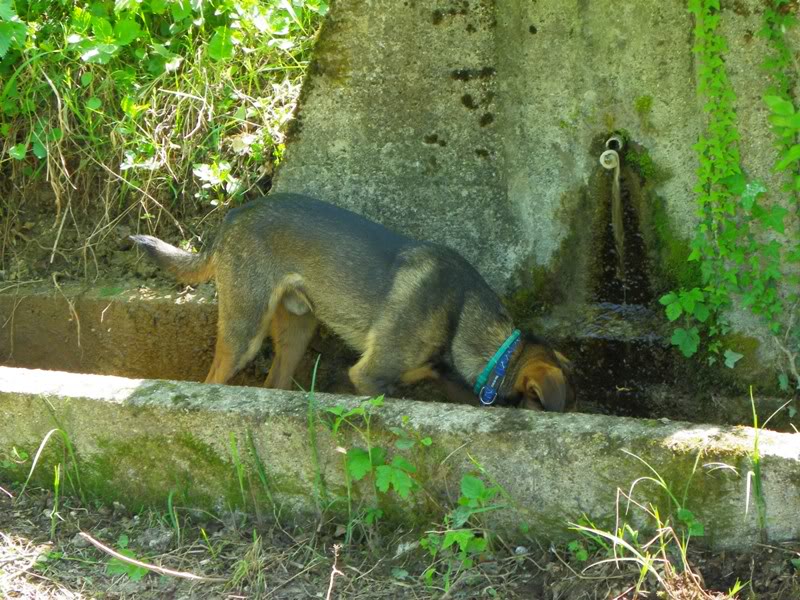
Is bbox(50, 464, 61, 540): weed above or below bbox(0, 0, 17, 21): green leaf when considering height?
below

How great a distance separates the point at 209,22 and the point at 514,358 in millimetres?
2819

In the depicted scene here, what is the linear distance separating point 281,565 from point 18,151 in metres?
3.16

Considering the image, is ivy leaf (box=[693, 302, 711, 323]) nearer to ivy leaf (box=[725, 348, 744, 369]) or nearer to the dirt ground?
ivy leaf (box=[725, 348, 744, 369])

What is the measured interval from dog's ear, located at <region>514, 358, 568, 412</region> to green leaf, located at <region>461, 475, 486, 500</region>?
1.00 meters

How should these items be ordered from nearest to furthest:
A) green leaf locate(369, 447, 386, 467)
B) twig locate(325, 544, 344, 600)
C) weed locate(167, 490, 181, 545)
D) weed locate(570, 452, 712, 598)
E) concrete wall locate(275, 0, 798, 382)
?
weed locate(570, 452, 712, 598), twig locate(325, 544, 344, 600), green leaf locate(369, 447, 386, 467), weed locate(167, 490, 181, 545), concrete wall locate(275, 0, 798, 382)

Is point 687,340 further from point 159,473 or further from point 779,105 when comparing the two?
point 159,473

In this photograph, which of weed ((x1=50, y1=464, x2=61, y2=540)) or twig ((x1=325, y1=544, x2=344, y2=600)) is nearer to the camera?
twig ((x1=325, y1=544, x2=344, y2=600))

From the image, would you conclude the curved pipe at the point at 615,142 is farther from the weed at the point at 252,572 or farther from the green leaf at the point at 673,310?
the weed at the point at 252,572

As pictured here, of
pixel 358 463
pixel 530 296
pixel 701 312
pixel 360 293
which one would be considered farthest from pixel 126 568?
pixel 701 312

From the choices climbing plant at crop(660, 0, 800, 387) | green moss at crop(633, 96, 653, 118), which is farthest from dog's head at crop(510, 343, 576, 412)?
green moss at crop(633, 96, 653, 118)

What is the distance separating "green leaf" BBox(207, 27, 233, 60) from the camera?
5363 mm

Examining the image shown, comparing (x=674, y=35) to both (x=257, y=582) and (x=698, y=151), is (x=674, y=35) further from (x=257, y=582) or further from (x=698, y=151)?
(x=257, y=582)

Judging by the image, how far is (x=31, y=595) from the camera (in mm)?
3150

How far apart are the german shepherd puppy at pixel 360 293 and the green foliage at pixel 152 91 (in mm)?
775
